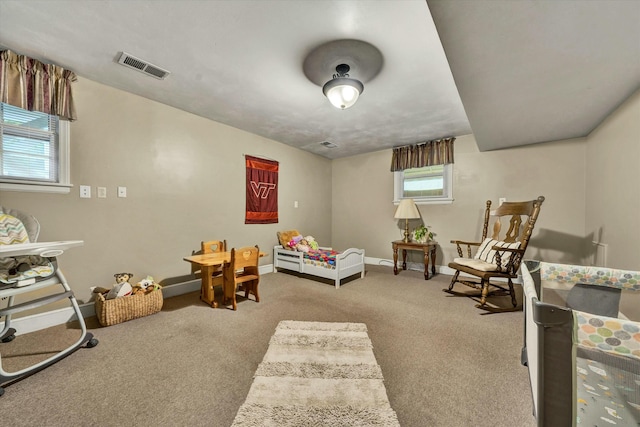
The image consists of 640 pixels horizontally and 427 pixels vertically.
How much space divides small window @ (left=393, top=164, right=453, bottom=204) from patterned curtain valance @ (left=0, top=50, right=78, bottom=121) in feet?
14.4

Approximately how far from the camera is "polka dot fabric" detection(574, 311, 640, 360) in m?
0.59

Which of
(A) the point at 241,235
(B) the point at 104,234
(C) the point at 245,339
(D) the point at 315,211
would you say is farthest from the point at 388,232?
(B) the point at 104,234

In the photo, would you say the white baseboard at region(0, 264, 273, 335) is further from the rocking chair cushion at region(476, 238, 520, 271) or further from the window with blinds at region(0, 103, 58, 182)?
the rocking chair cushion at region(476, 238, 520, 271)

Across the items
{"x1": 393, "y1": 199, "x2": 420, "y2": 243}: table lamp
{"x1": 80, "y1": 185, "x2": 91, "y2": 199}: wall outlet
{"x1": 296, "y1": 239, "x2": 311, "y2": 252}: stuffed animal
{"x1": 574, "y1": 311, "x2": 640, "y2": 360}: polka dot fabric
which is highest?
{"x1": 80, "y1": 185, "x2": 91, "y2": 199}: wall outlet

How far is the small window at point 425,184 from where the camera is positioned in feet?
13.1

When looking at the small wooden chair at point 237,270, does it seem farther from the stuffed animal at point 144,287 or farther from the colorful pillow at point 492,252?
the colorful pillow at point 492,252

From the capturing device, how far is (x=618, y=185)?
2191 mm

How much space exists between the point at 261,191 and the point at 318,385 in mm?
3040

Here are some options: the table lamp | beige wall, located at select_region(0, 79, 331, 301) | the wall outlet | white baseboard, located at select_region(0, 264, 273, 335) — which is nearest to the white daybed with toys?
beige wall, located at select_region(0, 79, 331, 301)

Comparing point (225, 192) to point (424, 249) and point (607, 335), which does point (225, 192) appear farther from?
point (607, 335)

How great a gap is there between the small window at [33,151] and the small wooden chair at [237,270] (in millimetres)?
1614

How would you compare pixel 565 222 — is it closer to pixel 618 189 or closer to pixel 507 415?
pixel 618 189

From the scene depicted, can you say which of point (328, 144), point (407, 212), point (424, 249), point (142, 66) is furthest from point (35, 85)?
point (424, 249)

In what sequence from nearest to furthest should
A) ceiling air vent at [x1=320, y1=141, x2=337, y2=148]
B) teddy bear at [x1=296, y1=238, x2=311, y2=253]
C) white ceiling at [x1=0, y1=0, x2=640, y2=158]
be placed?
white ceiling at [x1=0, y1=0, x2=640, y2=158] → teddy bear at [x1=296, y1=238, x2=311, y2=253] → ceiling air vent at [x1=320, y1=141, x2=337, y2=148]
